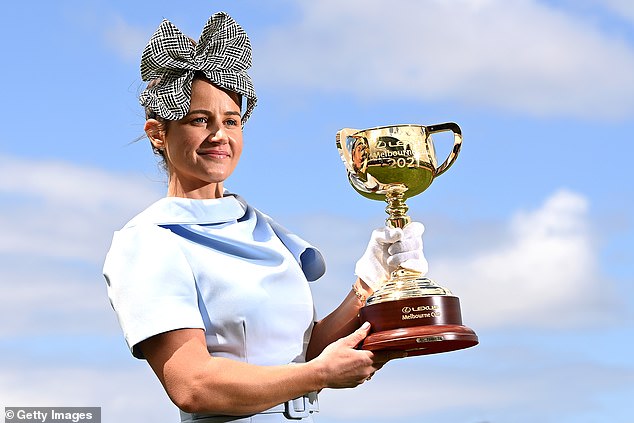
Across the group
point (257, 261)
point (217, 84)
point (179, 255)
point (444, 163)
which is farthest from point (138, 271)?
point (444, 163)

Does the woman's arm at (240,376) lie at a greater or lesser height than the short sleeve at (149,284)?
lesser

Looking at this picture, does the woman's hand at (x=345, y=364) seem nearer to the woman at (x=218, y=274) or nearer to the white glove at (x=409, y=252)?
the woman at (x=218, y=274)

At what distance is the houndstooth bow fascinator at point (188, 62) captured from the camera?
4133 millimetres

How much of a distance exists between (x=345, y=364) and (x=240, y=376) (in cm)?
34

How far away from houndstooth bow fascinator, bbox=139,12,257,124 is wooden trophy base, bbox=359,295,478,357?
0.96m

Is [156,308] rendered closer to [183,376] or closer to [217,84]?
[183,376]

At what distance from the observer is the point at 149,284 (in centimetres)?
391

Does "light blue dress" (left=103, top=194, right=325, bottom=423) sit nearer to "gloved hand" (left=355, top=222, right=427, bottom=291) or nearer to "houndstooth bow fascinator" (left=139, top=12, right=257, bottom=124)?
"gloved hand" (left=355, top=222, right=427, bottom=291)

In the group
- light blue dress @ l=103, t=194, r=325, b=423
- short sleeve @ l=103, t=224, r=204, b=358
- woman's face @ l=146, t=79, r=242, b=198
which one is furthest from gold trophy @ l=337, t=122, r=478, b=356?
short sleeve @ l=103, t=224, r=204, b=358

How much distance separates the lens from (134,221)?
13.6 ft

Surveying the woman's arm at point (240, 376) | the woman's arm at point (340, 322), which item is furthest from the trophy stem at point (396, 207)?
the woman's arm at point (240, 376)

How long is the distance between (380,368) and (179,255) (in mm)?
781

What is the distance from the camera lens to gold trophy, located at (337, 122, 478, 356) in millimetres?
3910

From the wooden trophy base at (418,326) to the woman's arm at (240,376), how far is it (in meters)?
0.09
